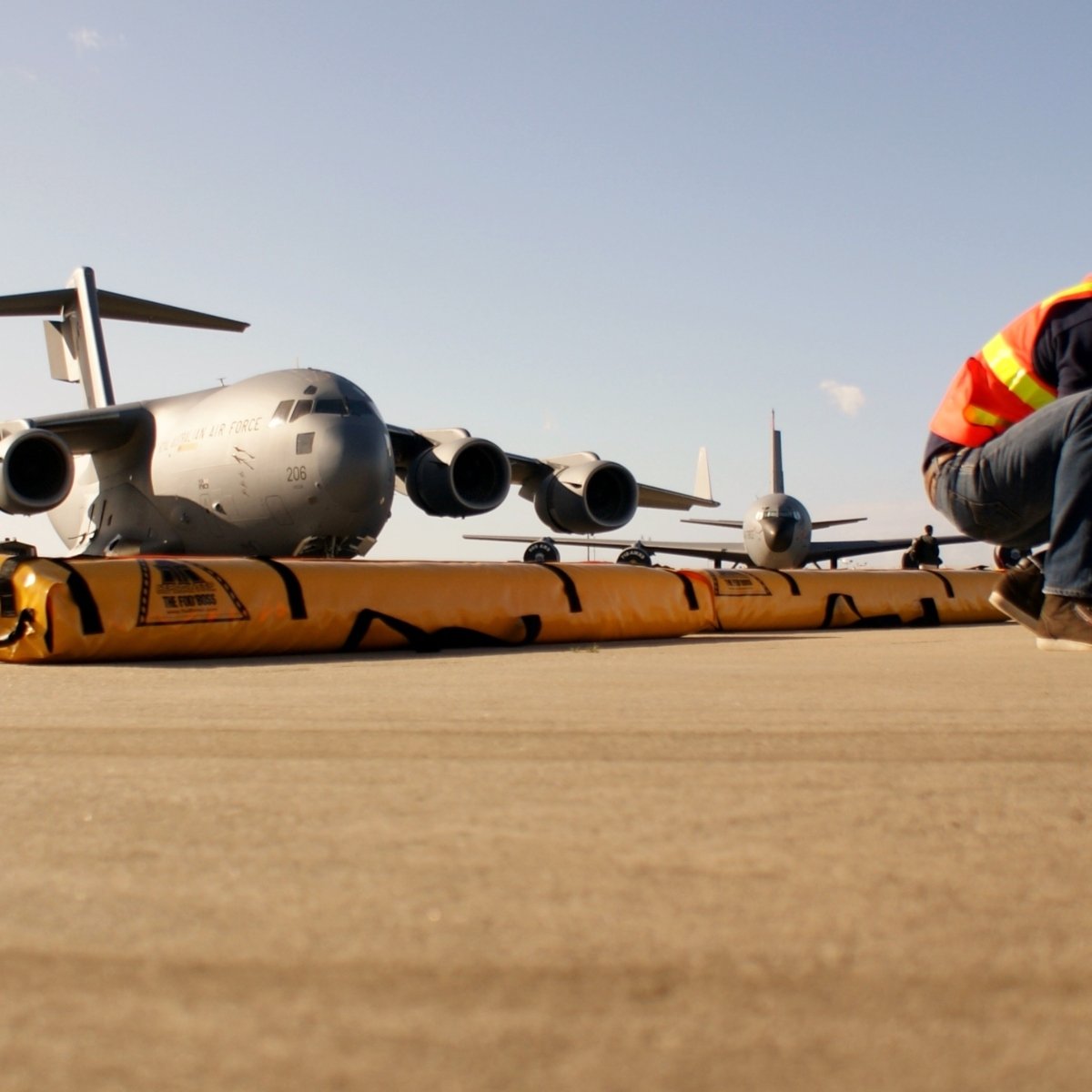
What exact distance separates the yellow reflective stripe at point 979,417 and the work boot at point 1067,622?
64 centimetres

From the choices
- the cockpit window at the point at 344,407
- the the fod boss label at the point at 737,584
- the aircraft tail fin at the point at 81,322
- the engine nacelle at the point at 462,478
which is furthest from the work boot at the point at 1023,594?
the aircraft tail fin at the point at 81,322

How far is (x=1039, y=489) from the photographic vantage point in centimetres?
377

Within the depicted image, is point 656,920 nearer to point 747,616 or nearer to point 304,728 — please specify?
point 304,728

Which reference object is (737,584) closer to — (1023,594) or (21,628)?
(1023,594)

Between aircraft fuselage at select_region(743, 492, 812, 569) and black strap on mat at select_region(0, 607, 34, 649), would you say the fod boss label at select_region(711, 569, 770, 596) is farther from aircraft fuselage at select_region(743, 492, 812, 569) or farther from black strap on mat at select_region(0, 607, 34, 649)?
aircraft fuselage at select_region(743, 492, 812, 569)

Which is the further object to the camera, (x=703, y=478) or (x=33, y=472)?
(x=703, y=478)

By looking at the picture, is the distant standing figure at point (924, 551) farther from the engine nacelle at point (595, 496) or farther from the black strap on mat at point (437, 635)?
the black strap on mat at point (437, 635)

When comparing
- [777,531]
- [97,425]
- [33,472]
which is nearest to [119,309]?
[97,425]

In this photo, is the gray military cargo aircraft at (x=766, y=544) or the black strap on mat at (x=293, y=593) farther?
the gray military cargo aircraft at (x=766, y=544)

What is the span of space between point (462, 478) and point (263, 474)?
275 cm

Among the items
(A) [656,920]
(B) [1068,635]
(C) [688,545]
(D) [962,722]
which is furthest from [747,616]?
(C) [688,545]

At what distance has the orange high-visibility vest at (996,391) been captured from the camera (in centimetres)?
367

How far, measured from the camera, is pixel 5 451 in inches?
420

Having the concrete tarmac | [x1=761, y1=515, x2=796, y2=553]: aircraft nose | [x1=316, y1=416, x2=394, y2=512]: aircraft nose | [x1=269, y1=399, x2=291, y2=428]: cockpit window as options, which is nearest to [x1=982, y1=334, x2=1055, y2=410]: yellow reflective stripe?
the concrete tarmac
